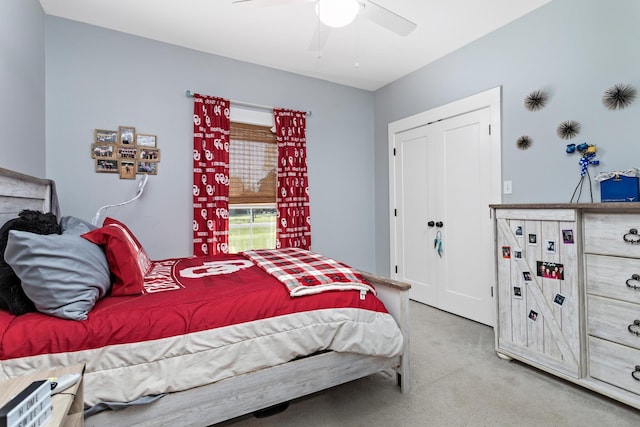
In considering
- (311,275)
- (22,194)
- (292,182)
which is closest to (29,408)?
(311,275)

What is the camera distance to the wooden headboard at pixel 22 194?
164 centimetres

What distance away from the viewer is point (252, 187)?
352 cm

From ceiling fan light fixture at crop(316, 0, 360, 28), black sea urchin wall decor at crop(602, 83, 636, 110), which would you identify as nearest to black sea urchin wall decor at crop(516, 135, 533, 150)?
black sea urchin wall decor at crop(602, 83, 636, 110)

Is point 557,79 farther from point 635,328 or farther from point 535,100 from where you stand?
point 635,328

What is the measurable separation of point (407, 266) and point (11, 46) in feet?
12.9

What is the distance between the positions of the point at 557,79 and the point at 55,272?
3.40m

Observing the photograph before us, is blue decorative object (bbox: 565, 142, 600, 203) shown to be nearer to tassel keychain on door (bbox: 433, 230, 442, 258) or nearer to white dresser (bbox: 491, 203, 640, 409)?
white dresser (bbox: 491, 203, 640, 409)

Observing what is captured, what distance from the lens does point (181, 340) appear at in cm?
136

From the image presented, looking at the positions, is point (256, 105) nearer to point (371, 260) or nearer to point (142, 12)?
point (142, 12)

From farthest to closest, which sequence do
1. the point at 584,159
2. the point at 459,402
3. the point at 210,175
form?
the point at 210,175 → the point at 584,159 → the point at 459,402

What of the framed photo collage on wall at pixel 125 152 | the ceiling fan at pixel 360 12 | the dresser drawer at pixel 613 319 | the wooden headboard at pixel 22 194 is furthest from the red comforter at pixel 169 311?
the ceiling fan at pixel 360 12

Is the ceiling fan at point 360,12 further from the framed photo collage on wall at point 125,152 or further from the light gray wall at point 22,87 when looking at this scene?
the framed photo collage on wall at point 125,152

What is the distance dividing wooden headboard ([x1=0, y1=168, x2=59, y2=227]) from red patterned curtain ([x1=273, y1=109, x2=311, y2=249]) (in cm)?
200

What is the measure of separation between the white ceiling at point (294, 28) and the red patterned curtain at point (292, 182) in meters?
0.67
